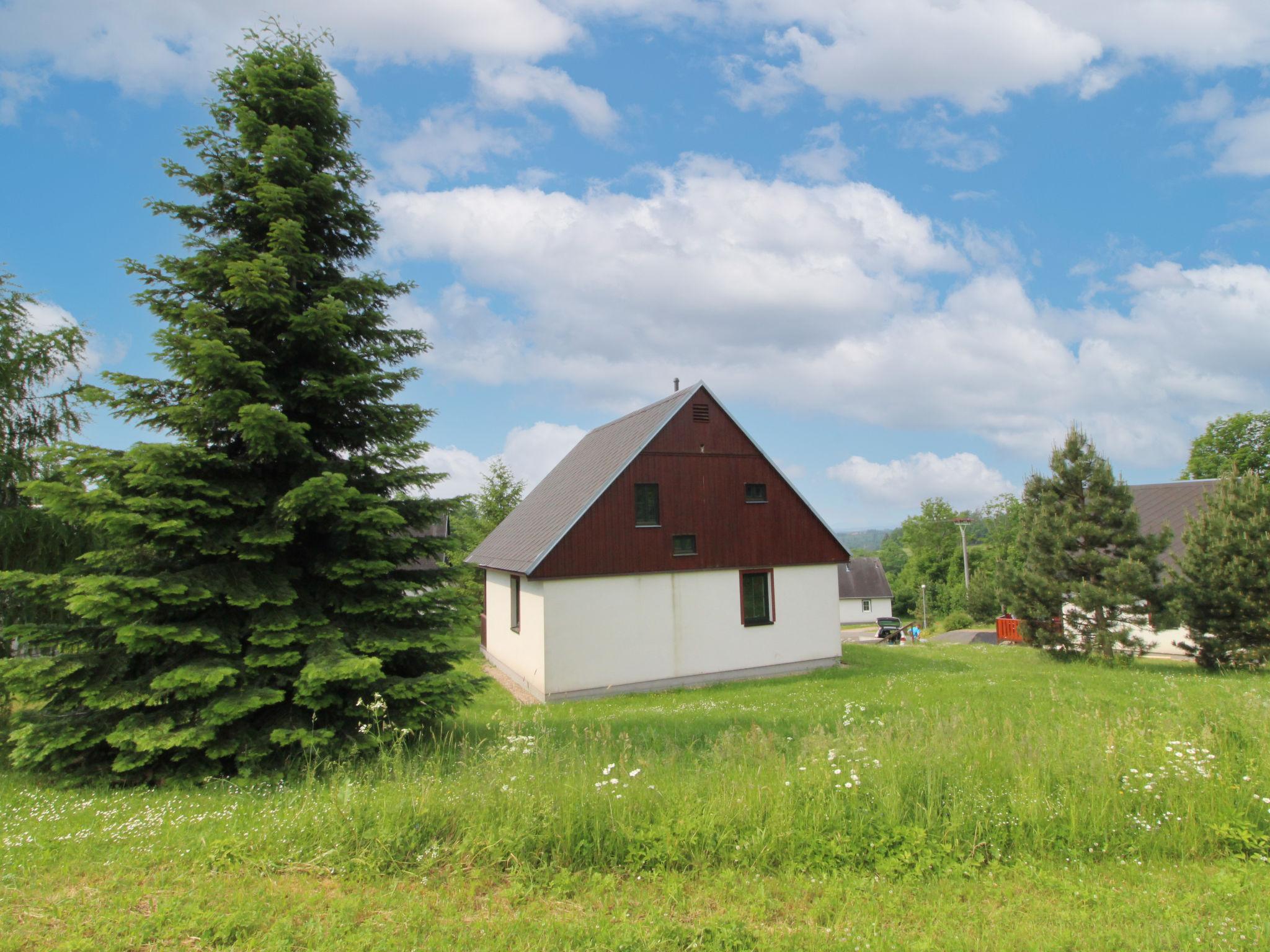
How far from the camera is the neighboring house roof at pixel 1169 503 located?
32031 mm

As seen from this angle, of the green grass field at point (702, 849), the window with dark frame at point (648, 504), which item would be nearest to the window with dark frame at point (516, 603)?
the window with dark frame at point (648, 504)

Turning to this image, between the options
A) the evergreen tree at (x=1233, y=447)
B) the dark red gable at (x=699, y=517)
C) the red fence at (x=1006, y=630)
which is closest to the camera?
the dark red gable at (x=699, y=517)

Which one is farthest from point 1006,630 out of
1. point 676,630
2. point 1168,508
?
point 676,630

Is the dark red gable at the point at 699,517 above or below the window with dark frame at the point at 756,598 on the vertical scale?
above

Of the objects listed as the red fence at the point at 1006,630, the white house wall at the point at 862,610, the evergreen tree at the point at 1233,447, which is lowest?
the white house wall at the point at 862,610

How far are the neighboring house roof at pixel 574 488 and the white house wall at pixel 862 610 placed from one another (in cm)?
5197

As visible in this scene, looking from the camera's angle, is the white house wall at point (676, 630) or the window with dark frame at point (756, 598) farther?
the window with dark frame at point (756, 598)

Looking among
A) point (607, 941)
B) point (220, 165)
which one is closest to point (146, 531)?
point (220, 165)

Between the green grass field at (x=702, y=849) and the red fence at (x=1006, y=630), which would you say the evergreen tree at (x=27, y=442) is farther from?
the red fence at (x=1006, y=630)

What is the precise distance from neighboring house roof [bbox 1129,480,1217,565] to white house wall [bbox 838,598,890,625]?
3598 centimetres

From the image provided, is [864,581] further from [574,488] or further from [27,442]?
[27,442]

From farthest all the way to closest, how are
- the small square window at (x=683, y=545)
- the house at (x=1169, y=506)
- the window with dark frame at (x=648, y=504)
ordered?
the house at (x=1169, y=506) → the small square window at (x=683, y=545) → the window with dark frame at (x=648, y=504)

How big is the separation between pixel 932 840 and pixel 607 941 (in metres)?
2.68

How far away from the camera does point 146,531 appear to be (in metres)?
8.02
